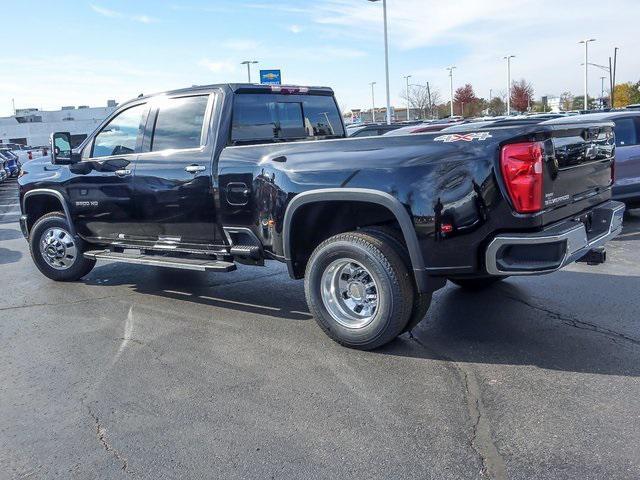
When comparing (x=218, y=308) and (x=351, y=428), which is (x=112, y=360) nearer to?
(x=218, y=308)

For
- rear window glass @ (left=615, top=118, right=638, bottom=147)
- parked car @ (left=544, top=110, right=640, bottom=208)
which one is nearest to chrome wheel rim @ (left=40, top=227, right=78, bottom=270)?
parked car @ (left=544, top=110, right=640, bottom=208)

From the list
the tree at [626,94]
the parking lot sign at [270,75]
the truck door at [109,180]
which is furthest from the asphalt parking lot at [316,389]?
the tree at [626,94]

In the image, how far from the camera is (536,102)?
7994 cm

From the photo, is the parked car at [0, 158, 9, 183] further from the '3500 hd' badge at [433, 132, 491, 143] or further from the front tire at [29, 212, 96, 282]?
the '3500 hd' badge at [433, 132, 491, 143]

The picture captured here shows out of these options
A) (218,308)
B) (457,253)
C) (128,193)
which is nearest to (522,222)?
(457,253)

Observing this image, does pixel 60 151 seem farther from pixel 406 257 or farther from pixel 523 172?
pixel 523 172

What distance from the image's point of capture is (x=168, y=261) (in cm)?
607

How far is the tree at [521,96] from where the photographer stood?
2857 inches

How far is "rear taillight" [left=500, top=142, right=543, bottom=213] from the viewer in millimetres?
3951

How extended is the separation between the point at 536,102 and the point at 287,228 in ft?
269

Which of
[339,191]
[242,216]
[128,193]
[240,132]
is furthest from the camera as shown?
[128,193]

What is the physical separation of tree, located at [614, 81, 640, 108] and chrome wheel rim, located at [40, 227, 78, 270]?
61.6m

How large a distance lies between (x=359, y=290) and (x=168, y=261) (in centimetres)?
222

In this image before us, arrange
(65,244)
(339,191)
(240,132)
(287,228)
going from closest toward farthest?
(339,191) < (287,228) < (240,132) < (65,244)
